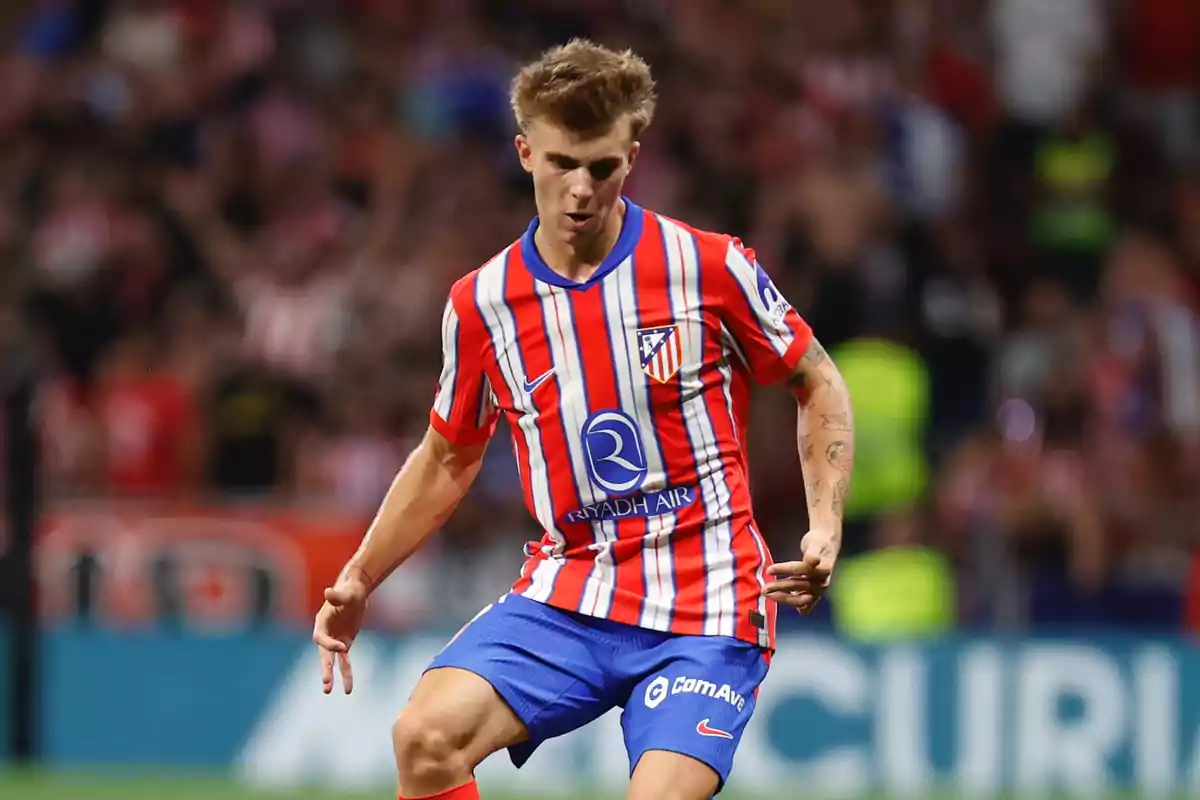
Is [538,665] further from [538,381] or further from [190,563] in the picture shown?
[190,563]

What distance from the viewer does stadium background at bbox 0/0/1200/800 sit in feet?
31.5

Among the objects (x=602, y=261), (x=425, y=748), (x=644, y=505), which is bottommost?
(x=425, y=748)

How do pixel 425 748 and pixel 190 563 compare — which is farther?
pixel 190 563

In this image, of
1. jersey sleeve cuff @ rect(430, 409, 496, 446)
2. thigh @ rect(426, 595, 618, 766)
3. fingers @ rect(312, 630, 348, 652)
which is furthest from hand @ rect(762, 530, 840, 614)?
fingers @ rect(312, 630, 348, 652)

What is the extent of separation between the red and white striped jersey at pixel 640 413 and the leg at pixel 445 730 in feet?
0.99

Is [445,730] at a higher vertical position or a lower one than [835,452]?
lower

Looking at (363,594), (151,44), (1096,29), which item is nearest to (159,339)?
(151,44)

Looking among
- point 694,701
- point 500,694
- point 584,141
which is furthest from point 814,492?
point 584,141

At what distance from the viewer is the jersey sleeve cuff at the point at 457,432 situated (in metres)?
5.04

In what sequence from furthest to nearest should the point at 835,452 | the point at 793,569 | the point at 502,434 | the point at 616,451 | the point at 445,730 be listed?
the point at 502,434 → the point at 835,452 → the point at 616,451 → the point at 445,730 → the point at 793,569

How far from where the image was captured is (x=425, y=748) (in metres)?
4.55

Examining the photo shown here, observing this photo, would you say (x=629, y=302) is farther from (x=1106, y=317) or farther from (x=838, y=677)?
(x=1106, y=317)

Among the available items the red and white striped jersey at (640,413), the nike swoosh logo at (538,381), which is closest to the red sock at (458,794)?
the red and white striped jersey at (640,413)

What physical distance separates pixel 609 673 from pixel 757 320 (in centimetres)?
84
